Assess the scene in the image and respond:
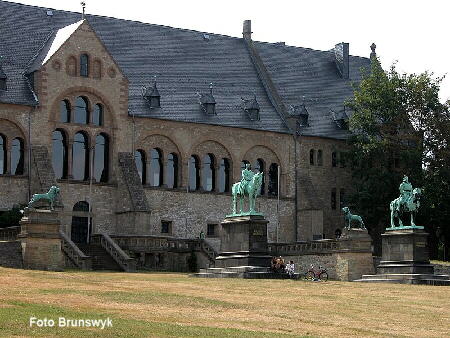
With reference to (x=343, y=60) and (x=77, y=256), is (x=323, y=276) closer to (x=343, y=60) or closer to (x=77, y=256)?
(x=77, y=256)

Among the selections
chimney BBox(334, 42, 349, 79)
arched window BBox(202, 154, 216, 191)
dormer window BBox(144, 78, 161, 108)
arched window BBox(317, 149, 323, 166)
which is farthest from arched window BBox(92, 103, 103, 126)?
chimney BBox(334, 42, 349, 79)

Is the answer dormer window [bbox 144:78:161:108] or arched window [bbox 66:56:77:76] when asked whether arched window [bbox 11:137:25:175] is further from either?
dormer window [bbox 144:78:161:108]

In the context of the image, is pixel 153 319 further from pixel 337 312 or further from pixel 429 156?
pixel 429 156

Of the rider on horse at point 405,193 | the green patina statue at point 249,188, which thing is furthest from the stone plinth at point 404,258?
the green patina statue at point 249,188

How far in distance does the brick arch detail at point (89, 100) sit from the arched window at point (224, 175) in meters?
10.6

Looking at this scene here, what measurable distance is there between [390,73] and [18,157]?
31.2m

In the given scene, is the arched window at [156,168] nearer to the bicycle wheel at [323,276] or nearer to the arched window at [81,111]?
the arched window at [81,111]

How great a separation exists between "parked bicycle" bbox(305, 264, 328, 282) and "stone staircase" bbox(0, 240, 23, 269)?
1609 cm

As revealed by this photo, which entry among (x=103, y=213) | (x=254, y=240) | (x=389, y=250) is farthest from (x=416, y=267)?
(x=103, y=213)

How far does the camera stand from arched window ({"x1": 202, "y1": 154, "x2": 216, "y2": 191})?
84.1 metres

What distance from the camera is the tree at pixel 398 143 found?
85.6 meters

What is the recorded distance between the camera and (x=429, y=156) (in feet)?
286

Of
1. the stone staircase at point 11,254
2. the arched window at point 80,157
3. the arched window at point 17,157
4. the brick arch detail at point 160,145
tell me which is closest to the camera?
the stone staircase at point 11,254

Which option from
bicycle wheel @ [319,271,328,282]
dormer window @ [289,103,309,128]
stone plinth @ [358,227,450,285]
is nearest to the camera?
stone plinth @ [358,227,450,285]
